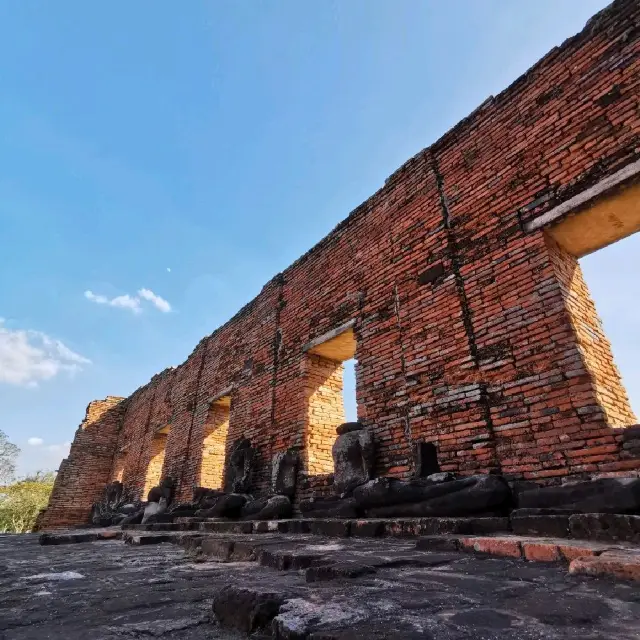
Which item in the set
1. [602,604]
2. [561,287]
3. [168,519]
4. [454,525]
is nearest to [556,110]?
[561,287]

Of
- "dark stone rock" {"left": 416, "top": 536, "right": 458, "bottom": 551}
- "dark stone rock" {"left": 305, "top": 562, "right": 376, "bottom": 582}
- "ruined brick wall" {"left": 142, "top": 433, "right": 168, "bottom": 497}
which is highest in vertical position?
"ruined brick wall" {"left": 142, "top": 433, "right": 168, "bottom": 497}

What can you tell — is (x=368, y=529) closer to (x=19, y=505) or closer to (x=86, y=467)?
(x=86, y=467)

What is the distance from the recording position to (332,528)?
3637 millimetres

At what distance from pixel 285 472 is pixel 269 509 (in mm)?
752

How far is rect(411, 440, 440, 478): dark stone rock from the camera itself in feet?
14.5

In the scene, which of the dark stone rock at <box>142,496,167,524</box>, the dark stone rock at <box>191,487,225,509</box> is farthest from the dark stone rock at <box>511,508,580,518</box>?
the dark stone rock at <box>142,496,167,524</box>

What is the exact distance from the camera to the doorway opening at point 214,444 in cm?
968

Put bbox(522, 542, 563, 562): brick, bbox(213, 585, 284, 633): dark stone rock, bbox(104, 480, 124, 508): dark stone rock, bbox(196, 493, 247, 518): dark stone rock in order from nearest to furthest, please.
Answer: bbox(213, 585, 284, 633): dark stone rock → bbox(522, 542, 563, 562): brick → bbox(196, 493, 247, 518): dark stone rock → bbox(104, 480, 124, 508): dark stone rock

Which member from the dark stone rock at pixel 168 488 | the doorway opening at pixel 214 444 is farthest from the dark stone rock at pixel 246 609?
the dark stone rock at pixel 168 488

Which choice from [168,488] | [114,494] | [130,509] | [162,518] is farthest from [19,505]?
[162,518]

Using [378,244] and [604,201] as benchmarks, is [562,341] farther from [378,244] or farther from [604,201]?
[378,244]

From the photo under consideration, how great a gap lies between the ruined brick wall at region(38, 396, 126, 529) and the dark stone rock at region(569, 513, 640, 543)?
711 inches

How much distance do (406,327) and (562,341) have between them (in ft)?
6.68

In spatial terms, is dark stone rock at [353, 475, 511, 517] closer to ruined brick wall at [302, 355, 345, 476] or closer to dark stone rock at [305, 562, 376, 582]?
dark stone rock at [305, 562, 376, 582]
